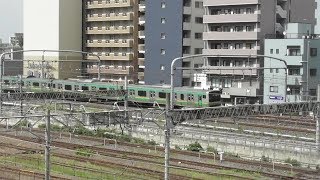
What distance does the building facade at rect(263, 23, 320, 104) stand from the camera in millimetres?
31531

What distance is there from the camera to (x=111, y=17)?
4509 centimetres

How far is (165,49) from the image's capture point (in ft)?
131

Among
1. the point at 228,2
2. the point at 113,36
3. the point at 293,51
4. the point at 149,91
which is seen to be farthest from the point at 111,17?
the point at 293,51

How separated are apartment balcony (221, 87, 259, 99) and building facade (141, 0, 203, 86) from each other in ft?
16.4

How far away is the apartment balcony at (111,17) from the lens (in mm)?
43709

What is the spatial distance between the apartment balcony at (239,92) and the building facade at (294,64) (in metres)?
0.99

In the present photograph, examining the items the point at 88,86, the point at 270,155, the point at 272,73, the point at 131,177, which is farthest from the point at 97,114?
the point at 88,86

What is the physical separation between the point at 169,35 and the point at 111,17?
736cm

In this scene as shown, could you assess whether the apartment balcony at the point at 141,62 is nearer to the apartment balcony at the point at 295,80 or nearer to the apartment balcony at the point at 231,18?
the apartment balcony at the point at 231,18

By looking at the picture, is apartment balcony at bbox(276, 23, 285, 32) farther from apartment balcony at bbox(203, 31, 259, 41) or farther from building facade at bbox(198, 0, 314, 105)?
apartment balcony at bbox(203, 31, 259, 41)

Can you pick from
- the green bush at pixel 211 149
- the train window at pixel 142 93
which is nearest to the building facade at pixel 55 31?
the train window at pixel 142 93

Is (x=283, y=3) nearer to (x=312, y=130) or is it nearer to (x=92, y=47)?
(x=312, y=130)

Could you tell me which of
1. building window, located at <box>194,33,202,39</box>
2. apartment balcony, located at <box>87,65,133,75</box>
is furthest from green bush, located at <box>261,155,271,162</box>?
apartment balcony, located at <box>87,65,133,75</box>

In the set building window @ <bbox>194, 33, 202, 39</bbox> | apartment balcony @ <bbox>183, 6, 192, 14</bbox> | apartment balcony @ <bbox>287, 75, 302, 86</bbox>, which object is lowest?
apartment balcony @ <bbox>287, 75, 302, 86</bbox>
